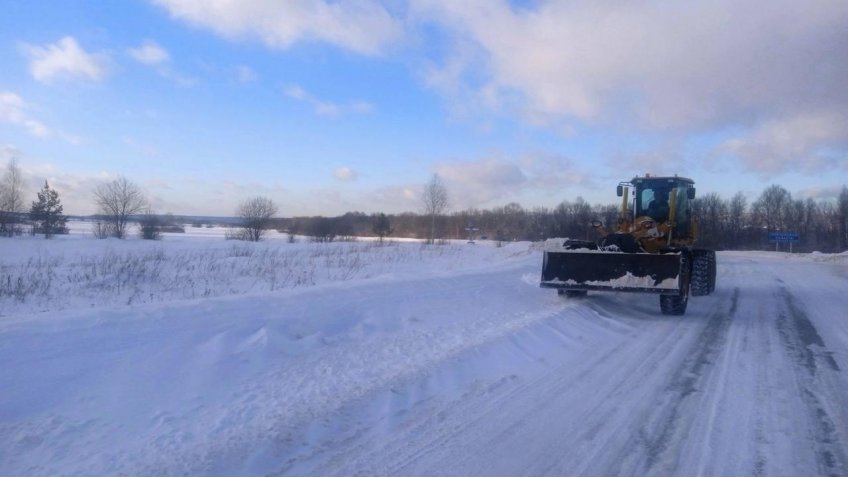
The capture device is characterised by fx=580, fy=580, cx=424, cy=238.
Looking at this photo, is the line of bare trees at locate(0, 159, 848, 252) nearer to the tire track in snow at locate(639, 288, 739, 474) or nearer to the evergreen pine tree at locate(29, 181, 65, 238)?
the evergreen pine tree at locate(29, 181, 65, 238)

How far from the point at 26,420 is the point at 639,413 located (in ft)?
17.9

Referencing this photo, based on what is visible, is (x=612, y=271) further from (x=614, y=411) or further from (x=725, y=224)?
→ (x=725, y=224)

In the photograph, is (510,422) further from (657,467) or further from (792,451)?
(792,451)

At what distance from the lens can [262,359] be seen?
682cm

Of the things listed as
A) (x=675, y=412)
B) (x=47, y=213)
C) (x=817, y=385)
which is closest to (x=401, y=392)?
(x=675, y=412)

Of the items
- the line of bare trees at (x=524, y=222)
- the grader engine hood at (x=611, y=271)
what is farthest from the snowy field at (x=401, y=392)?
the line of bare trees at (x=524, y=222)

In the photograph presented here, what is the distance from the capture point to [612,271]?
1255 centimetres

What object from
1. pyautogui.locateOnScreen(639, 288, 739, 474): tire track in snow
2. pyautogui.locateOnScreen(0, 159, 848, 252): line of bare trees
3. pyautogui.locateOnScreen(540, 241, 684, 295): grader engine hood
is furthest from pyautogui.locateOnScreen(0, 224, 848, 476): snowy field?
pyautogui.locateOnScreen(0, 159, 848, 252): line of bare trees

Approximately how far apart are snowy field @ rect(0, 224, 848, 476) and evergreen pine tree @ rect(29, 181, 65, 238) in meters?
65.3

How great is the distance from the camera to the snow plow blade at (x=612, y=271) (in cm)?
1200

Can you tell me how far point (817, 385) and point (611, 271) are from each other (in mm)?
5823

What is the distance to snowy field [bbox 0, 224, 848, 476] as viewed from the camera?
4.48 meters

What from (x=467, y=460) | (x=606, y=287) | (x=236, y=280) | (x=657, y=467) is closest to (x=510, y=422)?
(x=467, y=460)

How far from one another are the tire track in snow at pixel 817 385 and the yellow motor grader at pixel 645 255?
7.20 ft
